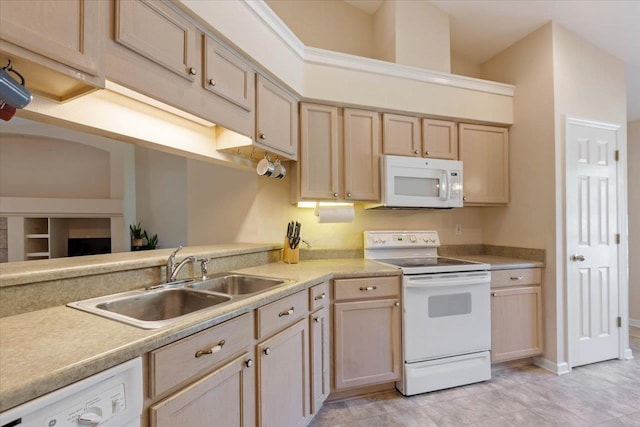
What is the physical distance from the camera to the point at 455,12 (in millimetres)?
2855

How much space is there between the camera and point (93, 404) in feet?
2.39

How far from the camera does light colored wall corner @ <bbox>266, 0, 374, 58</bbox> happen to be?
9.25 ft

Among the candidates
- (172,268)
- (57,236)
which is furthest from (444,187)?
(57,236)

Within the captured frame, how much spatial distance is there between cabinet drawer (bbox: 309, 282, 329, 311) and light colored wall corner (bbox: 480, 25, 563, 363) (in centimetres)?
200

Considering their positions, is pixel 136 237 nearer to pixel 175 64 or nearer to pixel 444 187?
pixel 175 64

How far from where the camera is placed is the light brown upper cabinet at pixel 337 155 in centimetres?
243

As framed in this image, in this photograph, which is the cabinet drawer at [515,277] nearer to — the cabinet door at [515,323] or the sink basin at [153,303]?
the cabinet door at [515,323]

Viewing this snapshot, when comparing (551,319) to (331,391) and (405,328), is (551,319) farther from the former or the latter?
(331,391)

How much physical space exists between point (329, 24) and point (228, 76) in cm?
177

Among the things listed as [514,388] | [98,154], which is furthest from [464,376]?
[98,154]

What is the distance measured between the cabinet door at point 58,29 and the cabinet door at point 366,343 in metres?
1.81

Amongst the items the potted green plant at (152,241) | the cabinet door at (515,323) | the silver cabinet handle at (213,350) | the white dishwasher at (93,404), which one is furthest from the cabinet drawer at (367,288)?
the potted green plant at (152,241)

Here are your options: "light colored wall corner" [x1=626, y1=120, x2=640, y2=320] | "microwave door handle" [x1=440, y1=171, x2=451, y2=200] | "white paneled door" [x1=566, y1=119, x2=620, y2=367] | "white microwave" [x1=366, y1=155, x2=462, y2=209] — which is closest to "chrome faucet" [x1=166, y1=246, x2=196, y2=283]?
"white microwave" [x1=366, y1=155, x2=462, y2=209]

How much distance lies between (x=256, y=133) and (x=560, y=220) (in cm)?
258
